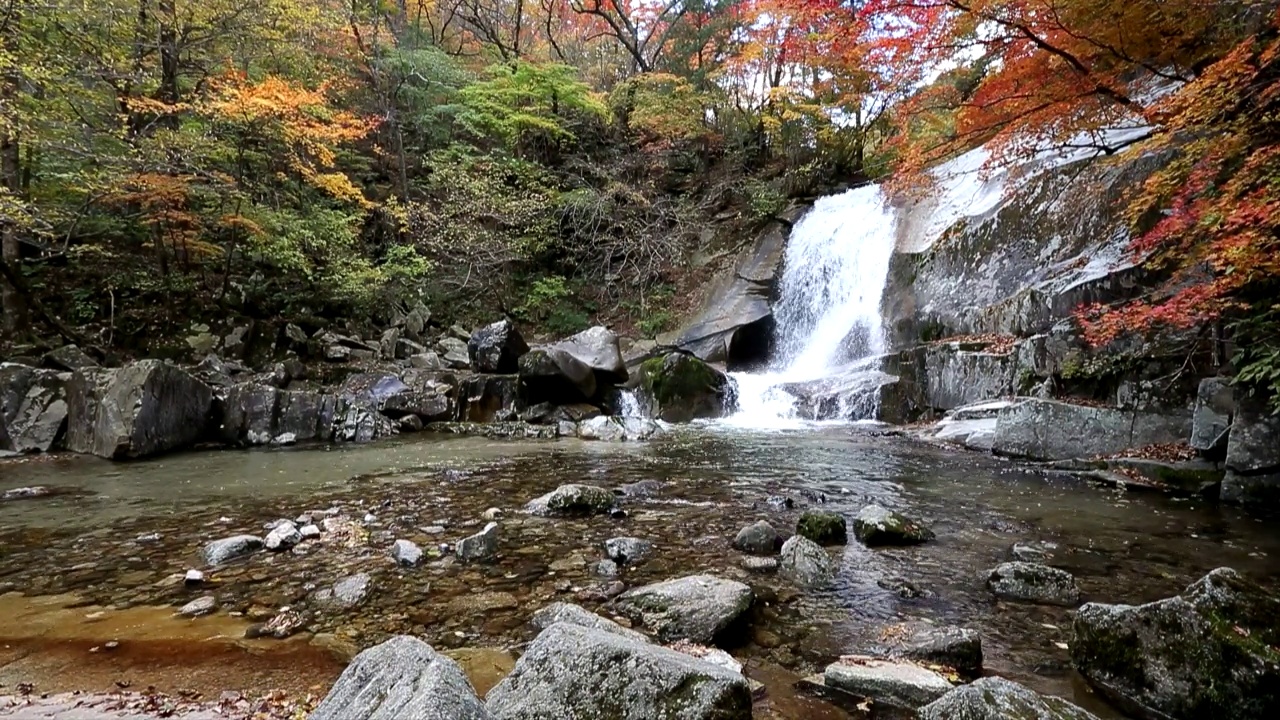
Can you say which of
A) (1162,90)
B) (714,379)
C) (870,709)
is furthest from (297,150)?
(1162,90)

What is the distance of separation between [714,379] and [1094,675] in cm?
1111

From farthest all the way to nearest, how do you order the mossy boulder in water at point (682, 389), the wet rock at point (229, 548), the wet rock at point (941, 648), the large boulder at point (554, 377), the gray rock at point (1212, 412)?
the mossy boulder in water at point (682, 389) < the large boulder at point (554, 377) < the gray rock at point (1212, 412) < the wet rock at point (229, 548) < the wet rock at point (941, 648)

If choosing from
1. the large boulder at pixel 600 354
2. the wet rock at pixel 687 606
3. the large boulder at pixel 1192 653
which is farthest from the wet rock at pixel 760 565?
the large boulder at pixel 600 354

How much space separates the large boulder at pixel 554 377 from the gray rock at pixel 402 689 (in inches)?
427

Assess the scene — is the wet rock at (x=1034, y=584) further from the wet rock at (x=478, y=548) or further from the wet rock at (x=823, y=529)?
the wet rock at (x=478, y=548)

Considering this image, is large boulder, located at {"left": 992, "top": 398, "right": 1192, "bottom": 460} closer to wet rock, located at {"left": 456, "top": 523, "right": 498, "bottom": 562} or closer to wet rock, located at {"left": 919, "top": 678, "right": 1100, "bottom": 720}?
wet rock, located at {"left": 919, "top": 678, "right": 1100, "bottom": 720}

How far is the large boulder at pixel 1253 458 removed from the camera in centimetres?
578

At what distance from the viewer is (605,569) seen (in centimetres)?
420

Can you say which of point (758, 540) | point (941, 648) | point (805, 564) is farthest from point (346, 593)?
point (941, 648)

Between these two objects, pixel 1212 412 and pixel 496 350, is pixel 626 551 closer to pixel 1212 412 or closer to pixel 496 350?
pixel 1212 412

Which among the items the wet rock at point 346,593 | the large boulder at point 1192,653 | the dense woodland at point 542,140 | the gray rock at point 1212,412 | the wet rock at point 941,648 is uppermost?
the dense woodland at point 542,140

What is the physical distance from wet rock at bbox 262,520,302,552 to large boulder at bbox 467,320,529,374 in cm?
859

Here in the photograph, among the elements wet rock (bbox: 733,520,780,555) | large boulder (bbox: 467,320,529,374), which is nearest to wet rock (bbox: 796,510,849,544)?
wet rock (bbox: 733,520,780,555)

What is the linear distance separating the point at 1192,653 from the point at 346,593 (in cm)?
423
